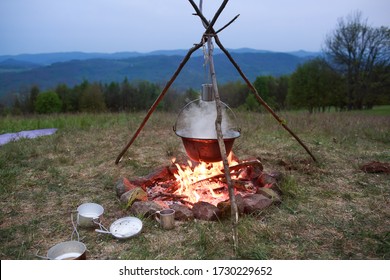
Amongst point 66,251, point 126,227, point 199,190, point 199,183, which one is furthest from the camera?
point 199,183

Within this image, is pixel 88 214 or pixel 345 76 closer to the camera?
Answer: pixel 88 214

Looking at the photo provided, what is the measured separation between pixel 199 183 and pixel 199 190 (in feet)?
0.46

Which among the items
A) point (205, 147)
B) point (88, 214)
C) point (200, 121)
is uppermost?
point (200, 121)

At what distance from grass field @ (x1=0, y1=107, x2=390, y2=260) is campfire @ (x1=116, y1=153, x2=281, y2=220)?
0.15 m

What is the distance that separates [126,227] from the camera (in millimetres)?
3109

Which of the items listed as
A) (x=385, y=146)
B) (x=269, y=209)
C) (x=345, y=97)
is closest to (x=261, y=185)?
(x=269, y=209)

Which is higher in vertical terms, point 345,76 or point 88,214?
point 345,76

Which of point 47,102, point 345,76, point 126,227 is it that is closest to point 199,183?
point 126,227

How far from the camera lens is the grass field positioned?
282cm

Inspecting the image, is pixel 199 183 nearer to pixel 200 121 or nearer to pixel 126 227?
pixel 200 121

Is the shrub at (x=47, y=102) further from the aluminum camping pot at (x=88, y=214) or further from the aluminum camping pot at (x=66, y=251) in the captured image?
the aluminum camping pot at (x=66, y=251)

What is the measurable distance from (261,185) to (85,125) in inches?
250

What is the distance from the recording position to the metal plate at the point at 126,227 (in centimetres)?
299

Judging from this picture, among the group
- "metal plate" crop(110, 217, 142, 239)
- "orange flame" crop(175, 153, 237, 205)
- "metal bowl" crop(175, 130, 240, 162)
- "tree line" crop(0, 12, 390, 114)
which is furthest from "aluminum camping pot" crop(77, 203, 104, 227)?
"tree line" crop(0, 12, 390, 114)
